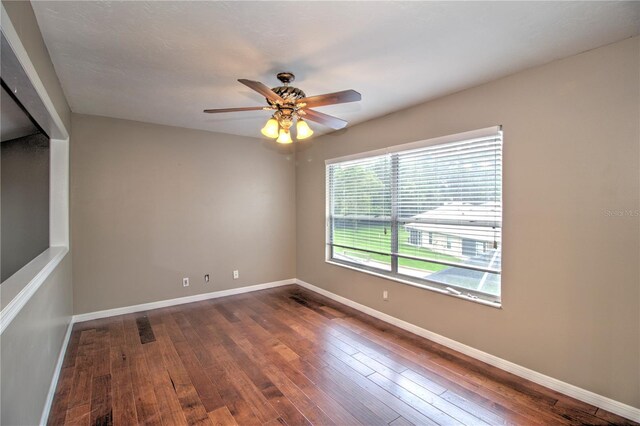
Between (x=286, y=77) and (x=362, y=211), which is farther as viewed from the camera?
(x=362, y=211)

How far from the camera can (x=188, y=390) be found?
2328mm

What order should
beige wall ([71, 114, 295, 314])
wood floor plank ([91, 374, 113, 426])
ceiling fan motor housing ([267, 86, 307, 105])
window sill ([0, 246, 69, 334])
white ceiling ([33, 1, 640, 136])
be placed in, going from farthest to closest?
1. beige wall ([71, 114, 295, 314])
2. ceiling fan motor housing ([267, 86, 307, 105])
3. wood floor plank ([91, 374, 113, 426])
4. white ceiling ([33, 1, 640, 136])
5. window sill ([0, 246, 69, 334])

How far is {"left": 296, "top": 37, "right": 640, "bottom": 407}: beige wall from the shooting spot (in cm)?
202

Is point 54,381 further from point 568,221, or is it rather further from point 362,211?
point 568,221

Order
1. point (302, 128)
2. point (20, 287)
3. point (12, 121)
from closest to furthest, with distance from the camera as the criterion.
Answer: point (20, 287) < point (12, 121) < point (302, 128)

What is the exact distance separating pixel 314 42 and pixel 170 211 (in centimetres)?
323

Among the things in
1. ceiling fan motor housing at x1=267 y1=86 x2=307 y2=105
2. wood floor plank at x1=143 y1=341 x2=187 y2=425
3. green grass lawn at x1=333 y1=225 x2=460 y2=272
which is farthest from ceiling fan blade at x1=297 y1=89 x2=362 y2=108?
wood floor plank at x1=143 y1=341 x2=187 y2=425

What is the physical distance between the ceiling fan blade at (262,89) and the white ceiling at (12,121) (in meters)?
1.32

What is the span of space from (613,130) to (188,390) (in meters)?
3.61

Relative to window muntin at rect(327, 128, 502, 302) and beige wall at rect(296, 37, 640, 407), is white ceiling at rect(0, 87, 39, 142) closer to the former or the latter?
window muntin at rect(327, 128, 502, 302)

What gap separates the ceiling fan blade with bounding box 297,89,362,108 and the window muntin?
139cm

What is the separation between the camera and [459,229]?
2961 millimetres

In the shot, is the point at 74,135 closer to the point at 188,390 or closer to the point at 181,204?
the point at 181,204

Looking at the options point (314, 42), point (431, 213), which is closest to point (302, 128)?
point (314, 42)
